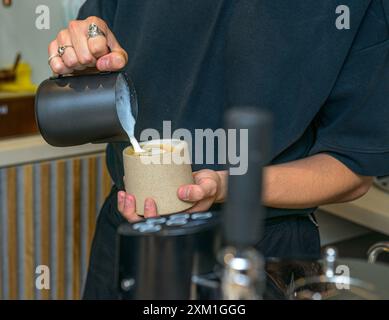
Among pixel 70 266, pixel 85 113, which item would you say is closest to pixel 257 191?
pixel 85 113

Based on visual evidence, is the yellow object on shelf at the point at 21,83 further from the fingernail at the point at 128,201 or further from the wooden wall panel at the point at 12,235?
the fingernail at the point at 128,201

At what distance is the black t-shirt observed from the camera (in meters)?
1.04

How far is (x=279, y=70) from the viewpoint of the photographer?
1.06 metres

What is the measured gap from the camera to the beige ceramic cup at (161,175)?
0.93 metres

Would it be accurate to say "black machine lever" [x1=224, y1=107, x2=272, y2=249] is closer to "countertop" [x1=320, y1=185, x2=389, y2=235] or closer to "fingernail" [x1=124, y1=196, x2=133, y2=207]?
Answer: "fingernail" [x1=124, y1=196, x2=133, y2=207]

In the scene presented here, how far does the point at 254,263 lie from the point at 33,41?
71.5 inches

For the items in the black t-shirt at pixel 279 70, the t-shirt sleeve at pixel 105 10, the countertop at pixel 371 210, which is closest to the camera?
the black t-shirt at pixel 279 70

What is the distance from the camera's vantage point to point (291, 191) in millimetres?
1069

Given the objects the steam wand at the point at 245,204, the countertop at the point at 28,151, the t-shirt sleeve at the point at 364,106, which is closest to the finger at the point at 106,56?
the t-shirt sleeve at the point at 364,106

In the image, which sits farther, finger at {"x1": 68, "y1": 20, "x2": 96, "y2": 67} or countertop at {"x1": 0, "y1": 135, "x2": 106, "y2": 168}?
countertop at {"x1": 0, "y1": 135, "x2": 106, "y2": 168}

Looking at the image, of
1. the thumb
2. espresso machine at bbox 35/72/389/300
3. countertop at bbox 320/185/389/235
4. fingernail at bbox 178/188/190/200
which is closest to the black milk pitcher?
the thumb

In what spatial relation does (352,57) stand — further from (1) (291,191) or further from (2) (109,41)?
(2) (109,41)

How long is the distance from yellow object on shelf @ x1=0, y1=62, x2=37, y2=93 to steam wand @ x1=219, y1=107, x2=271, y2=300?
1700mm

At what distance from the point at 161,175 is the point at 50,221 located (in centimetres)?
96
